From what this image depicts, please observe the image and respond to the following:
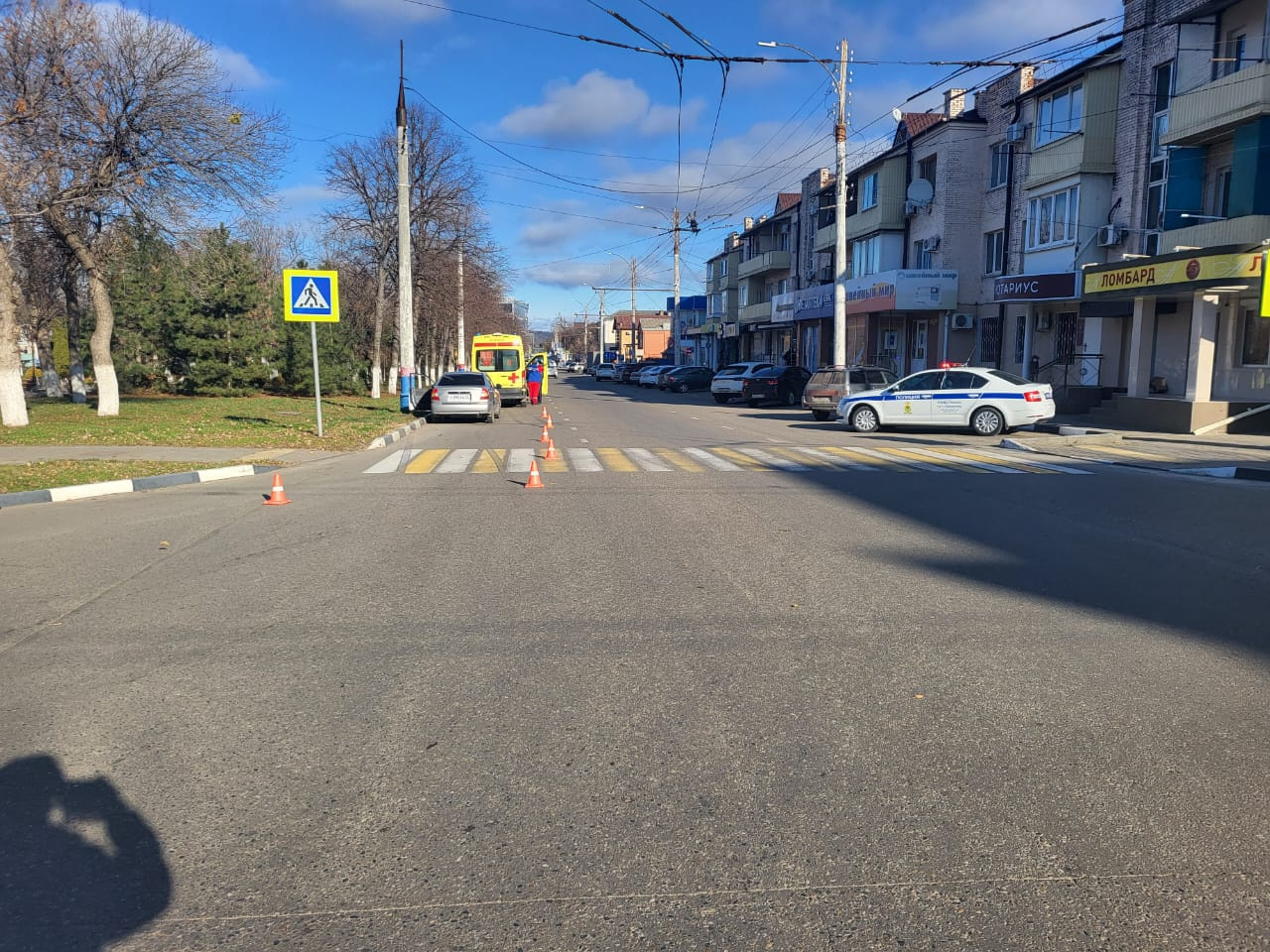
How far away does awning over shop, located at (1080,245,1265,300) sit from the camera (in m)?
18.2

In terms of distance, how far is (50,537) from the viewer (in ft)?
29.8

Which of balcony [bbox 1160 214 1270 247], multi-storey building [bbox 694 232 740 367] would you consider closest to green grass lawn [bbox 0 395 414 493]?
balcony [bbox 1160 214 1270 247]

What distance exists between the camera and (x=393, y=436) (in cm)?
2053

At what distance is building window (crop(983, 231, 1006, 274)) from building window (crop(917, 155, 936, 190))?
334 cm

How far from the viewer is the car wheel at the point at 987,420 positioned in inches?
834

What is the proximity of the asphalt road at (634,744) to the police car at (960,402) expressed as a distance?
1267 cm

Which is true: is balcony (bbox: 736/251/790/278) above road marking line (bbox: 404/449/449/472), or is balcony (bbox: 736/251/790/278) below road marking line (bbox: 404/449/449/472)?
above

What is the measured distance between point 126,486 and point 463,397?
1393 centimetres

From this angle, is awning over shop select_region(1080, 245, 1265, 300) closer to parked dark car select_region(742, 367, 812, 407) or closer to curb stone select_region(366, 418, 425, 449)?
parked dark car select_region(742, 367, 812, 407)

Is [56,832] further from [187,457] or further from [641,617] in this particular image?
[187,457]

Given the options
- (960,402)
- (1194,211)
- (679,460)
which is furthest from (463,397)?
(1194,211)

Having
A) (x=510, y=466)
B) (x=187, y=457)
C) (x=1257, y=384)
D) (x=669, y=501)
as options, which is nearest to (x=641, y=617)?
(x=669, y=501)

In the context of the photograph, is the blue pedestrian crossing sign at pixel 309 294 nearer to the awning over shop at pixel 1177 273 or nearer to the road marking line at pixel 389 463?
the road marking line at pixel 389 463

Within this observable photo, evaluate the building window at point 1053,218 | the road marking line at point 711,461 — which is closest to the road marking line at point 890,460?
the road marking line at point 711,461
